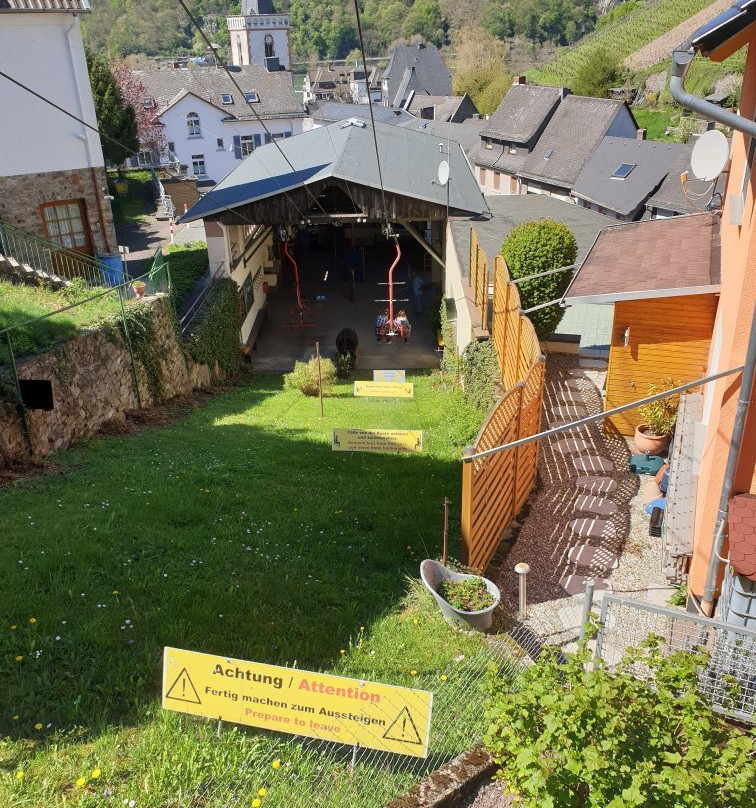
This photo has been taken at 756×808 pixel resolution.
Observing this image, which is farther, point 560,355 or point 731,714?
point 560,355

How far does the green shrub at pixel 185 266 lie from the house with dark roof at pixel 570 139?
800 inches

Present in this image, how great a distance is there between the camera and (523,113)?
4081cm

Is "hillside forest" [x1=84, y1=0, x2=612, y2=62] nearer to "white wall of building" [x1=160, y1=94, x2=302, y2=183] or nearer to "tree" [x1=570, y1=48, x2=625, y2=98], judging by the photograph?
"tree" [x1=570, y1=48, x2=625, y2=98]

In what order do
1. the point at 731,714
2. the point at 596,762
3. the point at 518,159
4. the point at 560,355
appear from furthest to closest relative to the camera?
1. the point at 518,159
2. the point at 560,355
3. the point at 731,714
4. the point at 596,762

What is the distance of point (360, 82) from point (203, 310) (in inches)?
3100

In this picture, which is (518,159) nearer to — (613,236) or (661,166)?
(661,166)

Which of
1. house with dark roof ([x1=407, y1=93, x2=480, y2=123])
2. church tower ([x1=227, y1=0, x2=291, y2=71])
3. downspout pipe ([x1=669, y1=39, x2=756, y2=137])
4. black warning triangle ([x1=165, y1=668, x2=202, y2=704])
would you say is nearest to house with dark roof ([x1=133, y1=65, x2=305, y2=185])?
house with dark roof ([x1=407, y1=93, x2=480, y2=123])

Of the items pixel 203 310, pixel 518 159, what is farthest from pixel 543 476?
pixel 518 159

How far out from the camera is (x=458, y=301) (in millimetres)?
16625

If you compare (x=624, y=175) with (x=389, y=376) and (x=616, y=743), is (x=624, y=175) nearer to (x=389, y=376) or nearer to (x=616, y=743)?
(x=389, y=376)

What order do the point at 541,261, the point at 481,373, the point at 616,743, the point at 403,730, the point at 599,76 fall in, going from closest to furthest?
the point at 616,743, the point at 403,730, the point at 481,373, the point at 541,261, the point at 599,76

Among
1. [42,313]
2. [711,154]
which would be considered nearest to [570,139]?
[711,154]

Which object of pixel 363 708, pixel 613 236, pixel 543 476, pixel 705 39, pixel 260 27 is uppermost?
pixel 260 27

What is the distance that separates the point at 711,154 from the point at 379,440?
506 centimetres
